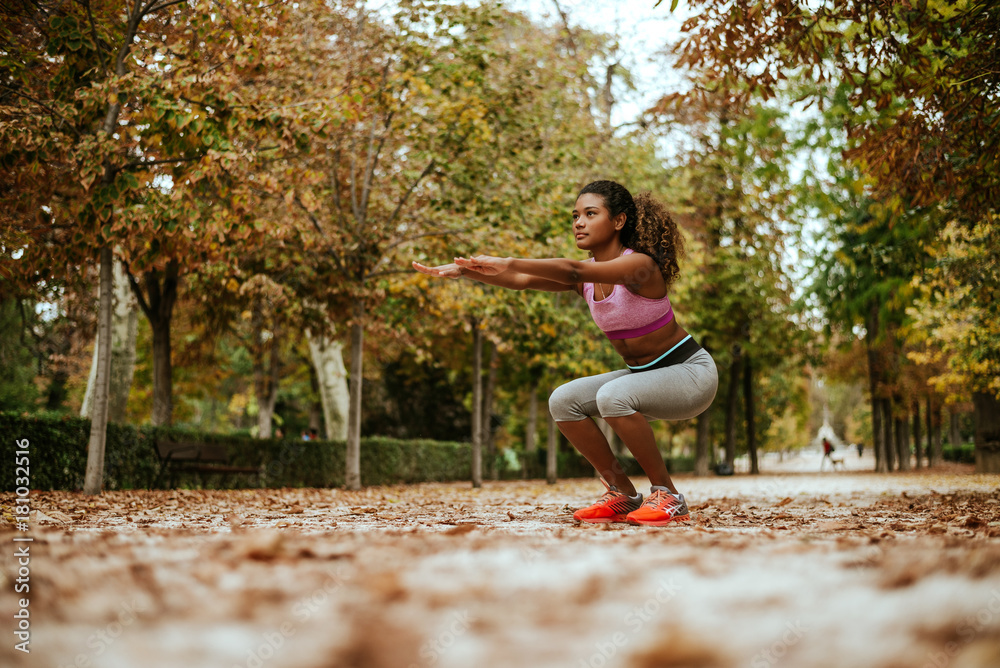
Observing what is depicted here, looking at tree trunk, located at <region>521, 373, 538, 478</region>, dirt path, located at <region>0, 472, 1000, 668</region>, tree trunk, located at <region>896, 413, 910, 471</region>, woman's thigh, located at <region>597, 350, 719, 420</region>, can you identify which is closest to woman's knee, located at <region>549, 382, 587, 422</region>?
woman's thigh, located at <region>597, 350, 719, 420</region>

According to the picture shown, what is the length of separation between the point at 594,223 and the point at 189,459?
9.97 m

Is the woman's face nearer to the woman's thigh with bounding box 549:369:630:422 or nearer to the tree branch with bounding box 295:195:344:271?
the woman's thigh with bounding box 549:369:630:422

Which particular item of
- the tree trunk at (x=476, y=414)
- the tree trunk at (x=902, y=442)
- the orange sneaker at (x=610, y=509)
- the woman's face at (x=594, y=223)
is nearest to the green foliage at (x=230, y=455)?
the tree trunk at (x=476, y=414)

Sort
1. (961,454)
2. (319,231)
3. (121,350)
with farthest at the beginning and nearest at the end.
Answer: (961,454) → (121,350) → (319,231)

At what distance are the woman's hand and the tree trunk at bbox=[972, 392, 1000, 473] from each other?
18155mm

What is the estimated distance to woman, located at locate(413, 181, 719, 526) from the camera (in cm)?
430

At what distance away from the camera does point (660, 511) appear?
429 cm

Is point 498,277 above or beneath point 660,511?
above

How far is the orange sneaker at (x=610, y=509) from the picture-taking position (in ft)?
15.2

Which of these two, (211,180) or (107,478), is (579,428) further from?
(107,478)

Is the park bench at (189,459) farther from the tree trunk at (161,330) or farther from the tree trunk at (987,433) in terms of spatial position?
the tree trunk at (987,433)

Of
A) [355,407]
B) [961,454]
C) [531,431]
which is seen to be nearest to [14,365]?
[531,431]

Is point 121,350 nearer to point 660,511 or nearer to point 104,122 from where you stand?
point 104,122

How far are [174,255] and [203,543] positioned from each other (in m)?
6.20
